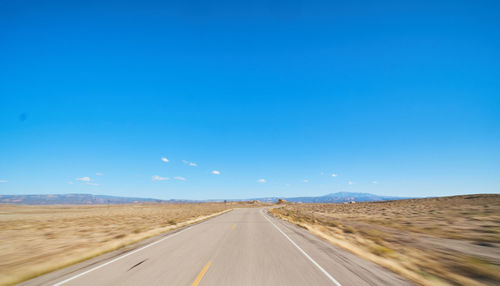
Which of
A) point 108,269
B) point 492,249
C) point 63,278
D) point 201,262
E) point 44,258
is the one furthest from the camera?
point 492,249

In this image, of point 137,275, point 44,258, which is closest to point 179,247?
point 137,275

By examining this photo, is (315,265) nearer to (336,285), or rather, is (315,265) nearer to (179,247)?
(336,285)

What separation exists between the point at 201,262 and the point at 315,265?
3.45 meters

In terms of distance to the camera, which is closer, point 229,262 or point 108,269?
point 108,269

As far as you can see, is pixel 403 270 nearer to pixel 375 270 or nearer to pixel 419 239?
pixel 375 270

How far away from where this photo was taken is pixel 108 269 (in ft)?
21.3

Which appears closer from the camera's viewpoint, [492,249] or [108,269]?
[108,269]

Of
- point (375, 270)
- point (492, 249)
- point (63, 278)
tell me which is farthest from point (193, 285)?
point (492, 249)

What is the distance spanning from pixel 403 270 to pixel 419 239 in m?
9.71

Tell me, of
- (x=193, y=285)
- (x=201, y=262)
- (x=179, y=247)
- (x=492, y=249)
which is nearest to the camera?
(x=193, y=285)

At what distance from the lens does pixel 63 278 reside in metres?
5.80

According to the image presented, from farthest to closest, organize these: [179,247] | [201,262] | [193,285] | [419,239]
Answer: [419,239], [179,247], [201,262], [193,285]

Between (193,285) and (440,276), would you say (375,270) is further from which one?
(193,285)

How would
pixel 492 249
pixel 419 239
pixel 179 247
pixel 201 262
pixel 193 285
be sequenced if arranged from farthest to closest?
pixel 419 239
pixel 492 249
pixel 179 247
pixel 201 262
pixel 193 285
